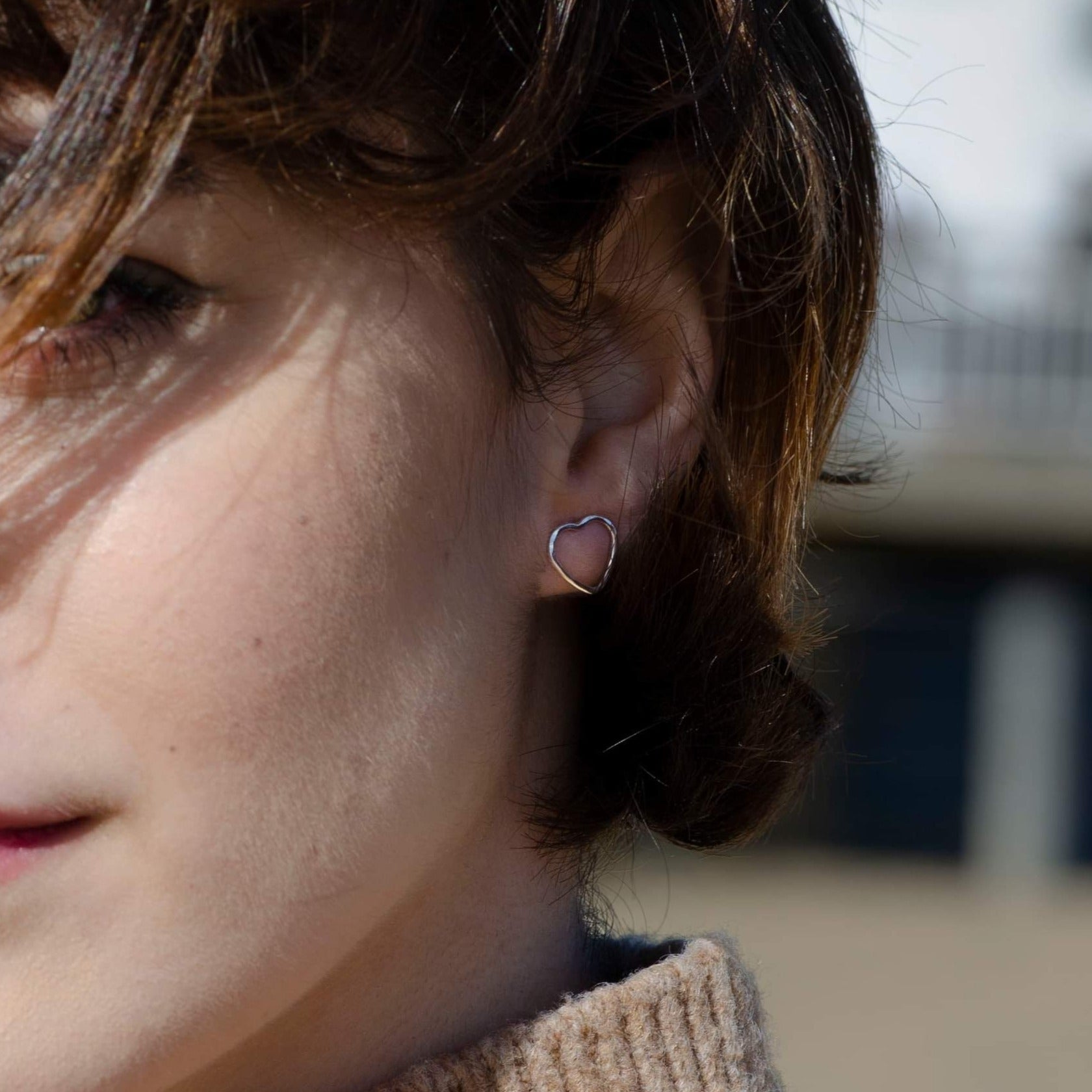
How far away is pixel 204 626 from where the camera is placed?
3.74ft

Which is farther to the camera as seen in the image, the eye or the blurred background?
the blurred background

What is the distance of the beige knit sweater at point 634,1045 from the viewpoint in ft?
4.62

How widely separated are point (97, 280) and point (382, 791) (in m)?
0.45

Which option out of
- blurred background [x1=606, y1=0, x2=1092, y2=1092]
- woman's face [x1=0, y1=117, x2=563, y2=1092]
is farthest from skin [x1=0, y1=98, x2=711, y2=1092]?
blurred background [x1=606, y1=0, x2=1092, y2=1092]

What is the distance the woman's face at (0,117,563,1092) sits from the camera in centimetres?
113

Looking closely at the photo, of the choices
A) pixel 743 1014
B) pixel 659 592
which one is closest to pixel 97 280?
pixel 659 592

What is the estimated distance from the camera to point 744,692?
1637 millimetres

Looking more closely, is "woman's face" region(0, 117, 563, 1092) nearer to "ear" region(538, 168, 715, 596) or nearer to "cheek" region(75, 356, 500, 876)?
"cheek" region(75, 356, 500, 876)

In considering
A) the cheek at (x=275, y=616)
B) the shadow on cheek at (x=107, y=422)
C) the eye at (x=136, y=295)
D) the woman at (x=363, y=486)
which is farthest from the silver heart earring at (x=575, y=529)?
the eye at (x=136, y=295)

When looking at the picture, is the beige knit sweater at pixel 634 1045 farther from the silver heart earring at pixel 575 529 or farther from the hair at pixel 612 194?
the silver heart earring at pixel 575 529

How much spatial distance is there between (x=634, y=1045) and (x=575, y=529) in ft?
1.57

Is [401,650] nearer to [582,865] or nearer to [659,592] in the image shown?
[659,592]

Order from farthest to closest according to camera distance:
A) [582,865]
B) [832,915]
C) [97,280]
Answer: [832,915] < [582,865] < [97,280]

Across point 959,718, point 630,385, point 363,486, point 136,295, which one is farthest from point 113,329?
point 959,718
